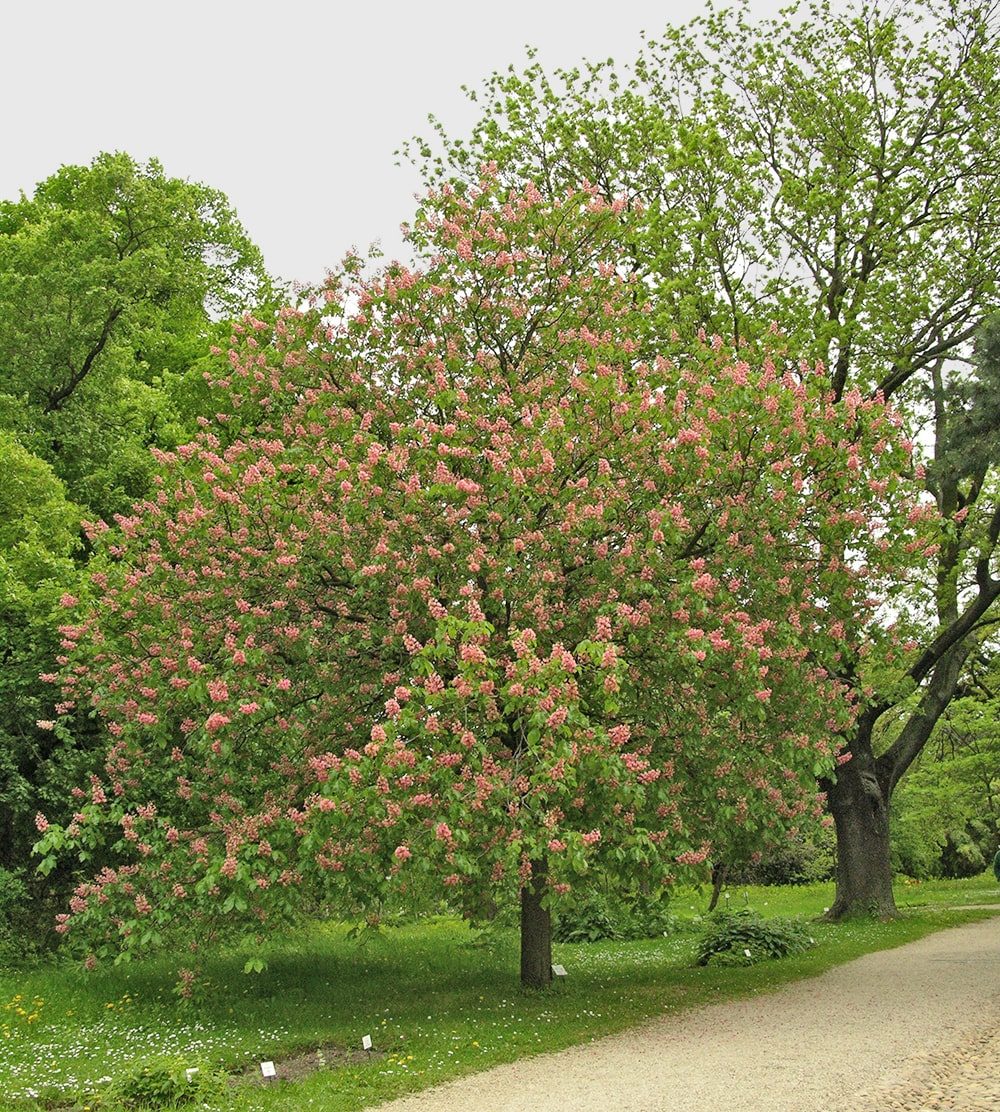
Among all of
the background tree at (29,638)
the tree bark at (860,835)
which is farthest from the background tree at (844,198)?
the background tree at (29,638)

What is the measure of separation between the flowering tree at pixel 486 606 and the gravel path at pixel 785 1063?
1.76 meters

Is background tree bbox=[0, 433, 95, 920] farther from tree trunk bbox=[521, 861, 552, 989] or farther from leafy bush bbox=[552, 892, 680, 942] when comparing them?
leafy bush bbox=[552, 892, 680, 942]

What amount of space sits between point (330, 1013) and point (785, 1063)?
6025mm

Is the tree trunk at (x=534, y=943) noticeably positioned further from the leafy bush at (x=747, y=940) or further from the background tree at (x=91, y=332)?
the background tree at (x=91, y=332)

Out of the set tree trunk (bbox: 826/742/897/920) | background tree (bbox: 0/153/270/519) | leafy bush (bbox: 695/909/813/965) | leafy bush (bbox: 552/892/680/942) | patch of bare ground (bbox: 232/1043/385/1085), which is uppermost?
background tree (bbox: 0/153/270/519)

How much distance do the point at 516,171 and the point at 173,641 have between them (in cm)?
1421

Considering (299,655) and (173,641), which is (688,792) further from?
(173,641)

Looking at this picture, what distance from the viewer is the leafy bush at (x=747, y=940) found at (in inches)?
672

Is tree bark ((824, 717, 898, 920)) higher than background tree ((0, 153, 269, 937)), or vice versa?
background tree ((0, 153, 269, 937))

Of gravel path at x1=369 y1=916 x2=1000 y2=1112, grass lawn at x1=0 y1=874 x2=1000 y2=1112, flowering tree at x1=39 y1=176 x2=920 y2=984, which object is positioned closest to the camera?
gravel path at x1=369 y1=916 x2=1000 y2=1112

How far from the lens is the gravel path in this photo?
8.47 metres

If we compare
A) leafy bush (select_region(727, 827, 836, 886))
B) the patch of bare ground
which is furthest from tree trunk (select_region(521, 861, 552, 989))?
leafy bush (select_region(727, 827, 836, 886))

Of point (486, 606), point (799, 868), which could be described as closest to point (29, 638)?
point (486, 606)

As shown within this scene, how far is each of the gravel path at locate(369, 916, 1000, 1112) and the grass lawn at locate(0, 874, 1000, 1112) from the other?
2.09 feet
